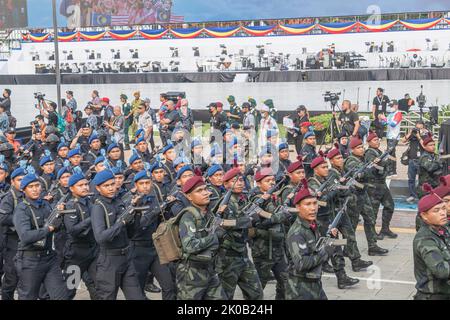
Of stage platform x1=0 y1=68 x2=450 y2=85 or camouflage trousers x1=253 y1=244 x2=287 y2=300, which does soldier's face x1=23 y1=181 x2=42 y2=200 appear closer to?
camouflage trousers x1=253 y1=244 x2=287 y2=300

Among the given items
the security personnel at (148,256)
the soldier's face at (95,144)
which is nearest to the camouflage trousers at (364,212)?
the security personnel at (148,256)

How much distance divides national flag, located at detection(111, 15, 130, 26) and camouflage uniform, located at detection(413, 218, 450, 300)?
43.9 m

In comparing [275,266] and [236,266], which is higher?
[236,266]

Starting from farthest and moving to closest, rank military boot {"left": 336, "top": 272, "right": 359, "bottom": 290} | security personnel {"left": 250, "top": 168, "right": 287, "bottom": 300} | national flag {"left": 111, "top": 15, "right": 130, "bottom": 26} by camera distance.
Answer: national flag {"left": 111, "top": 15, "right": 130, "bottom": 26}, military boot {"left": 336, "top": 272, "right": 359, "bottom": 290}, security personnel {"left": 250, "top": 168, "right": 287, "bottom": 300}

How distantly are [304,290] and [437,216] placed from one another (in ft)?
4.94

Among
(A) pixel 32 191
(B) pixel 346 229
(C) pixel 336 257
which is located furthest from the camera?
(B) pixel 346 229

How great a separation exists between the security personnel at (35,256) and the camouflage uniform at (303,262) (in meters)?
2.78

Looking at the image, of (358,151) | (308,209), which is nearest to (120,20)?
(358,151)

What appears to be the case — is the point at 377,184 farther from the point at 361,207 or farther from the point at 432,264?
the point at 432,264

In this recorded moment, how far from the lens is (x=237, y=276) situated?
8352 mm

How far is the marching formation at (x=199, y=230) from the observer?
7.29 meters

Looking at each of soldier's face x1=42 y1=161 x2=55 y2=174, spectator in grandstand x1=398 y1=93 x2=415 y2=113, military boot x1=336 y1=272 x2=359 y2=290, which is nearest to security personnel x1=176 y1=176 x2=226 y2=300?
military boot x1=336 y1=272 x2=359 y2=290

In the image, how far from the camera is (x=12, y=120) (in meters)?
20.6

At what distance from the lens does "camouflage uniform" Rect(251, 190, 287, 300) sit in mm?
9062
